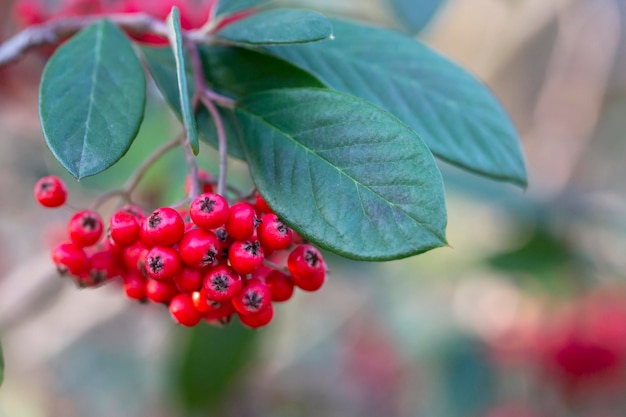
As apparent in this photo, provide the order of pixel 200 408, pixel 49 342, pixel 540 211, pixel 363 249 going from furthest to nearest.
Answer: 1. pixel 49 342
2. pixel 540 211
3. pixel 200 408
4. pixel 363 249

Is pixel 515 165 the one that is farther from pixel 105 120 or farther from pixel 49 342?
pixel 49 342

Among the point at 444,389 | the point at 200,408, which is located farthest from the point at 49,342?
the point at 444,389

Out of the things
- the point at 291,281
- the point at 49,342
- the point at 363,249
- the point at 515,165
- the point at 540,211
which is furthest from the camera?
the point at 49,342

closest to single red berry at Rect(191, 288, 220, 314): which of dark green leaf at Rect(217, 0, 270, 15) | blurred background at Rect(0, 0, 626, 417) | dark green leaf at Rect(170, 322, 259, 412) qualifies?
dark green leaf at Rect(217, 0, 270, 15)

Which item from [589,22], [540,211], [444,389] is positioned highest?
[589,22]

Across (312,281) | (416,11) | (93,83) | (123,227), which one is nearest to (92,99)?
(93,83)

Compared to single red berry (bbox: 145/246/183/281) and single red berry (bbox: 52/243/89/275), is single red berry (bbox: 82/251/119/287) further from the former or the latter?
single red berry (bbox: 145/246/183/281)

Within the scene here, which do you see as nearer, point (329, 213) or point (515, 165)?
→ point (329, 213)

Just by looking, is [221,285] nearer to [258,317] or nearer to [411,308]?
[258,317]
